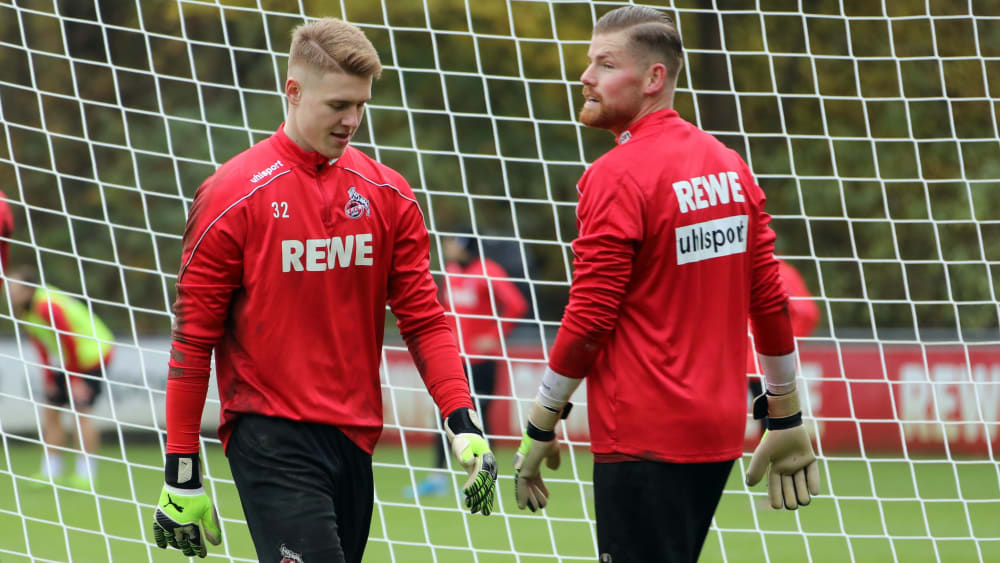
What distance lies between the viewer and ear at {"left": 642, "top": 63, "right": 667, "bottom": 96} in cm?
325

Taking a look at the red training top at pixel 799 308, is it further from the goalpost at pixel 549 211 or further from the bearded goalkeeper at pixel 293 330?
the bearded goalkeeper at pixel 293 330

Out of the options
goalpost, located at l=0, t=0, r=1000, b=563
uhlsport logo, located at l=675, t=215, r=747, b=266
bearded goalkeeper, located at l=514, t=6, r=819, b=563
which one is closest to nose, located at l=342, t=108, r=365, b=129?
bearded goalkeeper, located at l=514, t=6, r=819, b=563

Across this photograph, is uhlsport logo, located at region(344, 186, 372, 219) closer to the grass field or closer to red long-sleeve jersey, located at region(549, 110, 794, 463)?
red long-sleeve jersey, located at region(549, 110, 794, 463)

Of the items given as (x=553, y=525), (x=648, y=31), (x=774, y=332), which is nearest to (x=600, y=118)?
(x=648, y=31)

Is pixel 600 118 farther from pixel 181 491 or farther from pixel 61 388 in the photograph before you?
pixel 61 388

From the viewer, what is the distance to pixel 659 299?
3143 mm

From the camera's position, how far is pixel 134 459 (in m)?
9.91

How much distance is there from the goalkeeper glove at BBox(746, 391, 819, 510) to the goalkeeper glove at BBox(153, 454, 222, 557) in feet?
4.94

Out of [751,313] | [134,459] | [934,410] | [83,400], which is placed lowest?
[934,410]

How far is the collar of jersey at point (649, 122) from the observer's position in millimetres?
3236

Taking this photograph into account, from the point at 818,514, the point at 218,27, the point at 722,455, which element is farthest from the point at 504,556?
the point at 218,27

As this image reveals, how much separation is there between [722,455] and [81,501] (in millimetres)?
5907

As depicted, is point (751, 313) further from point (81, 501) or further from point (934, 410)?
point (934, 410)

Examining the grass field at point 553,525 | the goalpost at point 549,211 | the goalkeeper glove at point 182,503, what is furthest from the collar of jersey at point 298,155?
the goalpost at point 549,211
